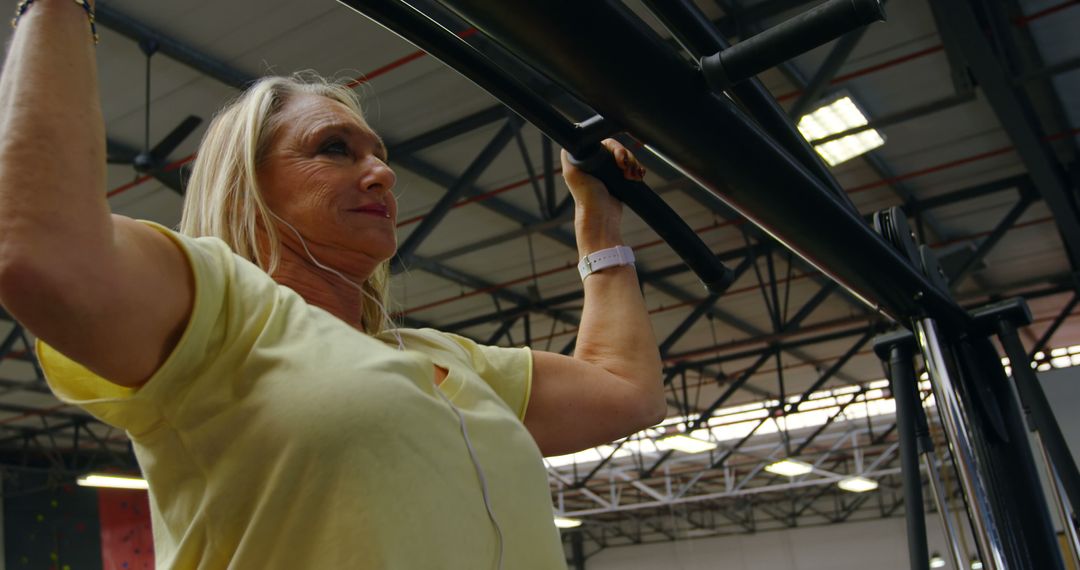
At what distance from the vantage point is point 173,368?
67cm

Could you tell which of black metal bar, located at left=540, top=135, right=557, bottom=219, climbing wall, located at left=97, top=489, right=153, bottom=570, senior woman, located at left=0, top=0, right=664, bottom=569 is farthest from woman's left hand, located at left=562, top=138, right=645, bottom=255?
climbing wall, located at left=97, top=489, right=153, bottom=570

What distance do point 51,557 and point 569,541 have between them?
11.6 m

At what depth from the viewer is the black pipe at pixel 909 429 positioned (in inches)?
59.5

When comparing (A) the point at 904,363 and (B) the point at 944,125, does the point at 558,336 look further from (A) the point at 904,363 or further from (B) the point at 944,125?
(A) the point at 904,363

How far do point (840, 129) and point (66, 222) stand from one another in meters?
5.76

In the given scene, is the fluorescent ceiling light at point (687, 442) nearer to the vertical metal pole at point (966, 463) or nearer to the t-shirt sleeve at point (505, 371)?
the vertical metal pole at point (966, 463)

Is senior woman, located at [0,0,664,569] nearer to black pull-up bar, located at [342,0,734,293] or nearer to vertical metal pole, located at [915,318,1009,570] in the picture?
black pull-up bar, located at [342,0,734,293]

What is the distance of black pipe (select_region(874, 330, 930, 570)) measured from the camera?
1511mm

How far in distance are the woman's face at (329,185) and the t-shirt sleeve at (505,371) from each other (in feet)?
0.50

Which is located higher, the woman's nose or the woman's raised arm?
the woman's nose

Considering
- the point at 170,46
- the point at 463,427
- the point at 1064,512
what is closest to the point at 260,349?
the point at 463,427

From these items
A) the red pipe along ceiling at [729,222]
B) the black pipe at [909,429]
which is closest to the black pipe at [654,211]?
the black pipe at [909,429]

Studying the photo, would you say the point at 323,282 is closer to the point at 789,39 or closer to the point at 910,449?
the point at 789,39

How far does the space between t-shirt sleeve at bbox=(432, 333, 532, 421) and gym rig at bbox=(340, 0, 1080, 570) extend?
0.78 feet
